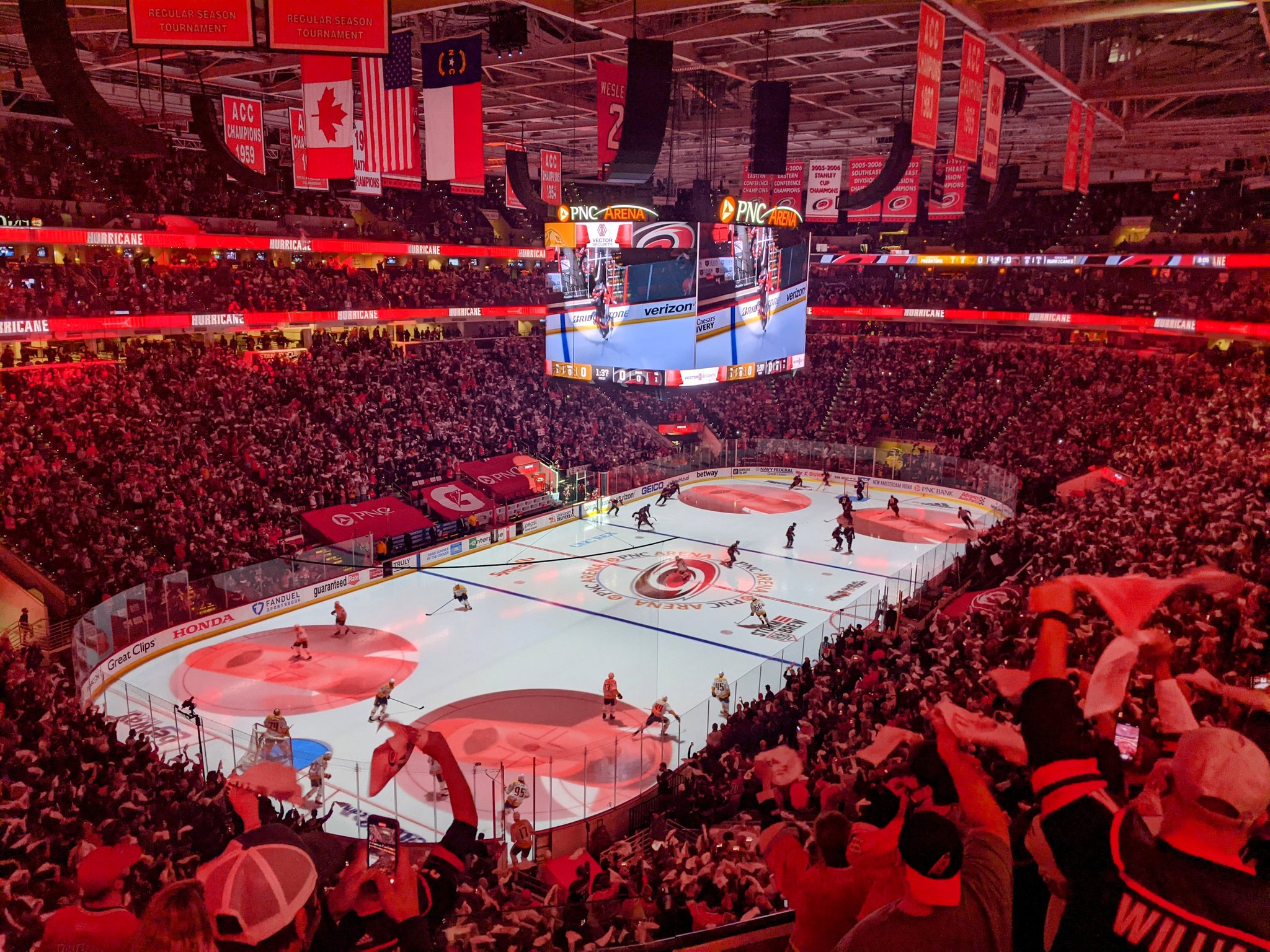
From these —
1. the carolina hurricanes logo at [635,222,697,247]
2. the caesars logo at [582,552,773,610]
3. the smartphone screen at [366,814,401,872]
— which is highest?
the carolina hurricanes logo at [635,222,697,247]

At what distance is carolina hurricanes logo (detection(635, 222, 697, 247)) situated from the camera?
18.8m

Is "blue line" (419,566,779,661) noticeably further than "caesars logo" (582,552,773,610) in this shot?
No

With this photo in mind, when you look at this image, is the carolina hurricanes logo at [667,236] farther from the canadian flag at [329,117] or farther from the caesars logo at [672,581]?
the caesars logo at [672,581]

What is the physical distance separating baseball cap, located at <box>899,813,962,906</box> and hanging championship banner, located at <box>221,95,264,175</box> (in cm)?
1906

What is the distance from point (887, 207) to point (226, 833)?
850 inches

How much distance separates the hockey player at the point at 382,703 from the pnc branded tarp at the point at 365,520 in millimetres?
8662

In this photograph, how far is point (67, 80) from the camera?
322 inches

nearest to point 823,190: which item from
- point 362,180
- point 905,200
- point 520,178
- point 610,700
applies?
point 905,200

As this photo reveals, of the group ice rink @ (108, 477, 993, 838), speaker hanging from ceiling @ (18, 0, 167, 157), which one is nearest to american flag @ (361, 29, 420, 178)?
Answer: speaker hanging from ceiling @ (18, 0, 167, 157)

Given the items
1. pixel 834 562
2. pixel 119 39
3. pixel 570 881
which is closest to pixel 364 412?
pixel 119 39

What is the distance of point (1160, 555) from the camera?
9.43 meters

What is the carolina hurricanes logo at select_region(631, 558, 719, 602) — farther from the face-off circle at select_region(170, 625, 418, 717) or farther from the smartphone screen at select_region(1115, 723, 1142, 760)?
the smartphone screen at select_region(1115, 723, 1142, 760)

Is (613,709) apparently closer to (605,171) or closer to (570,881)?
(570,881)

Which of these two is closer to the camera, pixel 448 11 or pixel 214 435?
pixel 448 11
